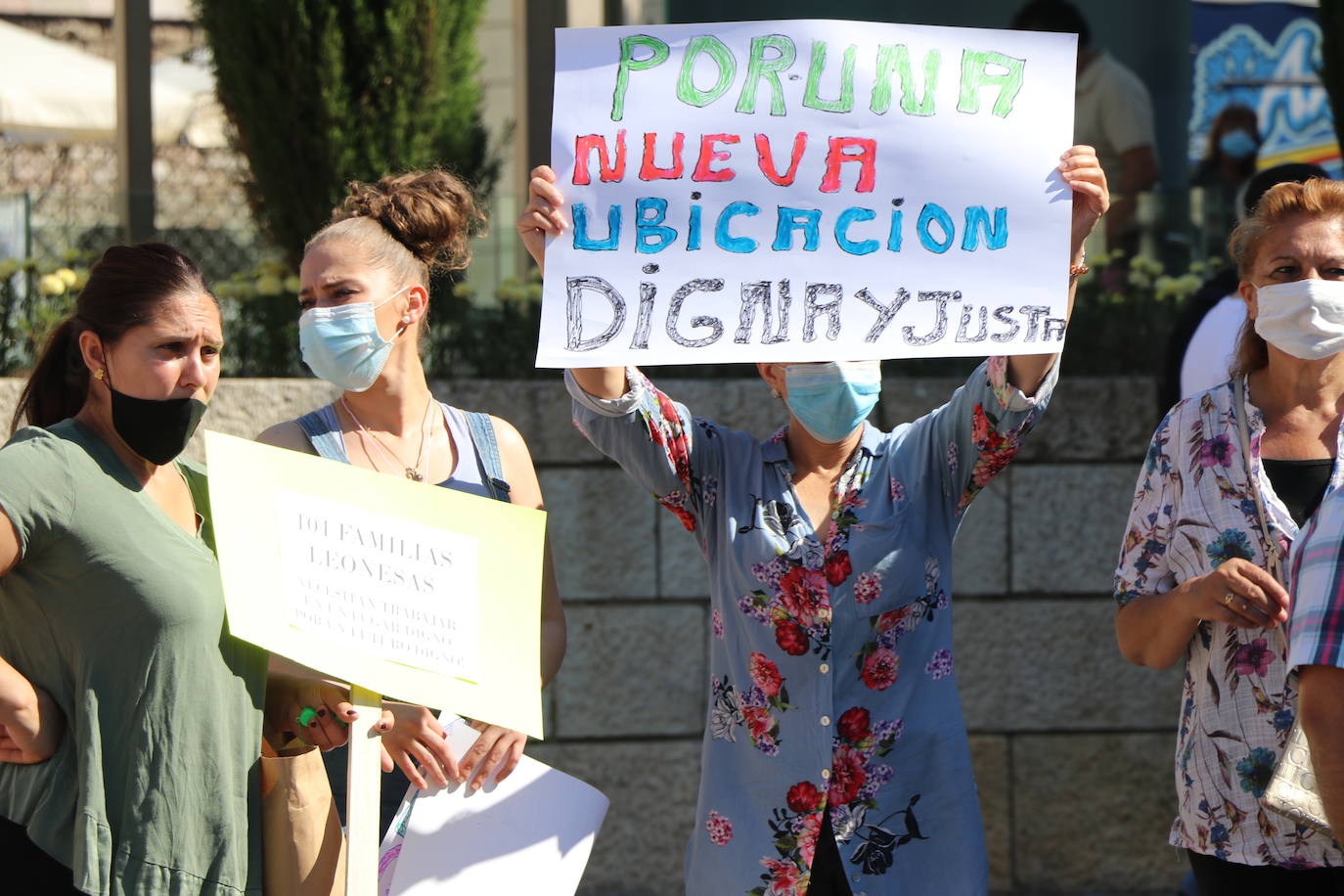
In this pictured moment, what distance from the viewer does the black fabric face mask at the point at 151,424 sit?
2664 millimetres

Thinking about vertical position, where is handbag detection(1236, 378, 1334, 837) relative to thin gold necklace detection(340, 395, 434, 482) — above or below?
below

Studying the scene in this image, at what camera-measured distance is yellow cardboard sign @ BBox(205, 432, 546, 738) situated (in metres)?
2.46

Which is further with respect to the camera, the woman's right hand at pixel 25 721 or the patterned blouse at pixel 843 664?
the patterned blouse at pixel 843 664

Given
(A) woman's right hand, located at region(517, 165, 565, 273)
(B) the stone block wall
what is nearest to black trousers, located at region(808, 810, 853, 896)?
(A) woman's right hand, located at region(517, 165, 565, 273)

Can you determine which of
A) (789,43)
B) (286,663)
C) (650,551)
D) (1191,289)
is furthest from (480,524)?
(1191,289)

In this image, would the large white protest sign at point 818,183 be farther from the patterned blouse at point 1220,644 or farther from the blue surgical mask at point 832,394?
the patterned blouse at point 1220,644

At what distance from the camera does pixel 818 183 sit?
114 inches

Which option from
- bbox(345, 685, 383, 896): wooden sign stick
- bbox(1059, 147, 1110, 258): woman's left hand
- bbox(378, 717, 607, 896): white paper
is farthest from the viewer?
bbox(1059, 147, 1110, 258): woman's left hand

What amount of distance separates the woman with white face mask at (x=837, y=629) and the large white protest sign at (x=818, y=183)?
0.10 metres

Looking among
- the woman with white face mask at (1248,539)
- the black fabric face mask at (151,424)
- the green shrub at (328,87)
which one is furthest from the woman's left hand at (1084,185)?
the green shrub at (328,87)

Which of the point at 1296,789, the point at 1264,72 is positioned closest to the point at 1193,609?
the point at 1296,789

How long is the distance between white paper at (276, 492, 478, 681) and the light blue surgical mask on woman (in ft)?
2.07

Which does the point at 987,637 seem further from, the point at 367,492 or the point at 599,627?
the point at 367,492

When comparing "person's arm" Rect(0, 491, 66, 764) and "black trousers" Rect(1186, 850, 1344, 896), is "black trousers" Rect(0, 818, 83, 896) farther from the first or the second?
"black trousers" Rect(1186, 850, 1344, 896)
